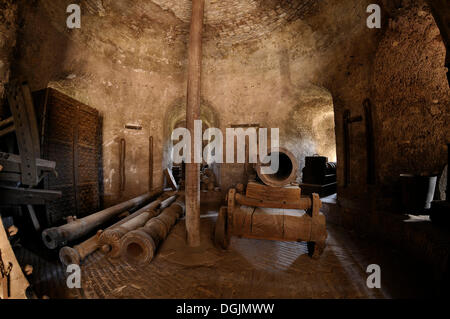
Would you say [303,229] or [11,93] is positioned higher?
[11,93]

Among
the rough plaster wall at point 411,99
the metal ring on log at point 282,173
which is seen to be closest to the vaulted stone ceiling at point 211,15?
the rough plaster wall at point 411,99

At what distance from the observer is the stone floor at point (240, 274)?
7.13ft

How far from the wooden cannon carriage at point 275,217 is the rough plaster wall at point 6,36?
4545mm

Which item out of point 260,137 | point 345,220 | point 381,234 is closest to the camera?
point 381,234

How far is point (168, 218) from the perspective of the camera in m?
3.84

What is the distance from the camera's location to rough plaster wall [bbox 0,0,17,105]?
2973 millimetres

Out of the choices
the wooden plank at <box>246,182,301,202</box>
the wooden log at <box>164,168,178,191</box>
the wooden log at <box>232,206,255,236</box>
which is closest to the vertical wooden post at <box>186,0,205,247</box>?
the wooden log at <box>232,206,255,236</box>

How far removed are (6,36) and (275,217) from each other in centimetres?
573

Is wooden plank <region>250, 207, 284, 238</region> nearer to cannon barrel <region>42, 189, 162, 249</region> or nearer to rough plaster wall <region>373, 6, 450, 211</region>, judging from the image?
rough plaster wall <region>373, 6, 450, 211</region>

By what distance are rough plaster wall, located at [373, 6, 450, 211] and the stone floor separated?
1.87 m

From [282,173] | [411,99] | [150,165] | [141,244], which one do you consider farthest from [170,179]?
[411,99]

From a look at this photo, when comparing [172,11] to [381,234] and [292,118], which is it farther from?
[381,234]

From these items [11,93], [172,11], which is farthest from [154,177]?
[172,11]
